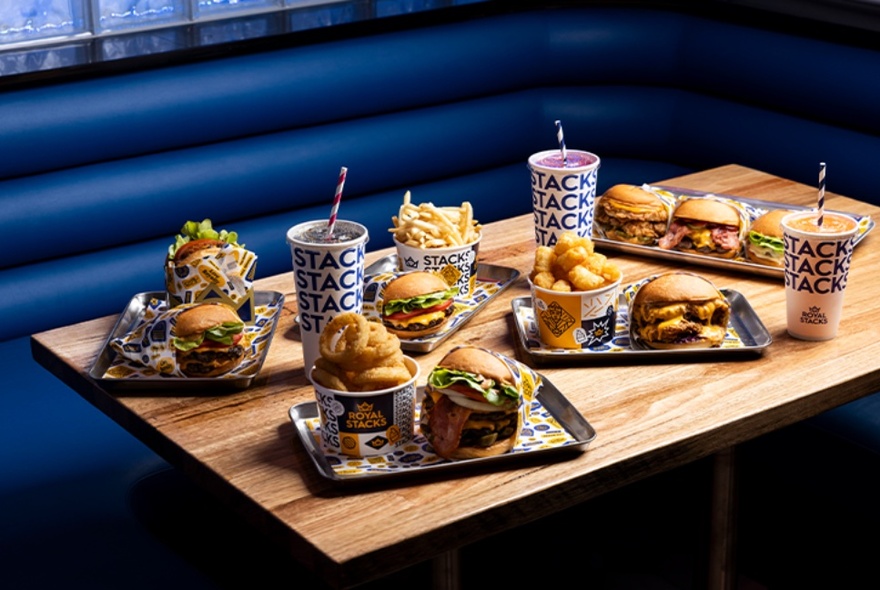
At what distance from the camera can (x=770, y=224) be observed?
7.02 feet

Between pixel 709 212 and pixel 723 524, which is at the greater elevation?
pixel 709 212

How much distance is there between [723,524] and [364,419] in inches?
30.7

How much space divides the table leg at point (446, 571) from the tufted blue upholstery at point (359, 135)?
778 mm

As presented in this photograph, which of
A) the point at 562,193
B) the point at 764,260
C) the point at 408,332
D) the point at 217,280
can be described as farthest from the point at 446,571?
the point at 764,260

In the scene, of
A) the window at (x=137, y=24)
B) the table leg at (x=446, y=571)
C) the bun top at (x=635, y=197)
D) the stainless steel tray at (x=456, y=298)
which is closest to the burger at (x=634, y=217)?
the bun top at (x=635, y=197)

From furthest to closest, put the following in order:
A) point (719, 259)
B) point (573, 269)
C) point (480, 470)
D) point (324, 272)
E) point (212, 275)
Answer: point (719, 259)
point (212, 275)
point (573, 269)
point (324, 272)
point (480, 470)

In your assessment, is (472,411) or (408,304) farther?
(408,304)

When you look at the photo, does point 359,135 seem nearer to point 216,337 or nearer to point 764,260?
point 764,260

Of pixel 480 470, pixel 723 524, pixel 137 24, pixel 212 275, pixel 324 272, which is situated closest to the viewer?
pixel 480 470

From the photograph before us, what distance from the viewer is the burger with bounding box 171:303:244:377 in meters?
1.74

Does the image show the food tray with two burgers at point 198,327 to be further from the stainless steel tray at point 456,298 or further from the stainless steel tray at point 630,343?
the stainless steel tray at point 630,343

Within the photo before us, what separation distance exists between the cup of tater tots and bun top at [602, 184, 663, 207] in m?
0.42

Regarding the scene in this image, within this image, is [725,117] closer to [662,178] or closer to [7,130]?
[662,178]

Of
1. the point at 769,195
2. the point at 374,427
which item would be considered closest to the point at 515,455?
the point at 374,427
